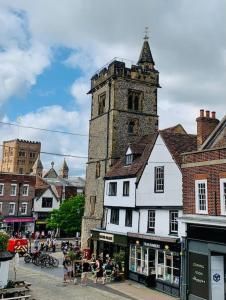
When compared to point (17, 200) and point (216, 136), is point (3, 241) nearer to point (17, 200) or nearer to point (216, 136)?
point (216, 136)

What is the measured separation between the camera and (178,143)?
24.9 metres

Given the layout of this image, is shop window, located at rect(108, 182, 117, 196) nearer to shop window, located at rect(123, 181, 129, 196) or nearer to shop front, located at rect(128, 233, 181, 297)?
shop window, located at rect(123, 181, 129, 196)

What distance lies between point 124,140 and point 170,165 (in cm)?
1222

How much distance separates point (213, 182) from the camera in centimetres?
1875

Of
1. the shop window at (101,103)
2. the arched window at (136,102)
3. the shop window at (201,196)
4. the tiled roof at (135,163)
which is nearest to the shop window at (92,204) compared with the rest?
the tiled roof at (135,163)

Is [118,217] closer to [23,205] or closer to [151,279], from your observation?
[151,279]

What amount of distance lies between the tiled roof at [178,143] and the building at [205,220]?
224 cm

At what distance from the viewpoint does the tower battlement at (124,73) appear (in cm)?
3578

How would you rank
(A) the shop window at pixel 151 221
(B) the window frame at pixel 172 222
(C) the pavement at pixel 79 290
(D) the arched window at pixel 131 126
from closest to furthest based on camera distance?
(C) the pavement at pixel 79 290 → (B) the window frame at pixel 172 222 → (A) the shop window at pixel 151 221 → (D) the arched window at pixel 131 126

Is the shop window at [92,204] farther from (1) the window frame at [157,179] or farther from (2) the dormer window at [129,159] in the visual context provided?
(1) the window frame at [157,179]

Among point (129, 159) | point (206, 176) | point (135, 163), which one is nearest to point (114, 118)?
point (129, 159)

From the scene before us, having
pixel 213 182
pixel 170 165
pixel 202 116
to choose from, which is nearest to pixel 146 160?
pixel 170 165

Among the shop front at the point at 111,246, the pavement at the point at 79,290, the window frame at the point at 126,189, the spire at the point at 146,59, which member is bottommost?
the pavement at the point at 79,290

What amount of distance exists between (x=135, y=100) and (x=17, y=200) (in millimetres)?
28269
